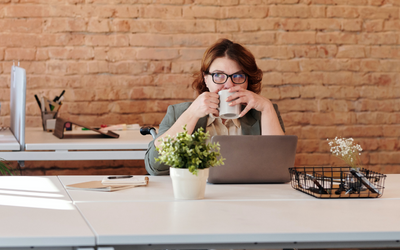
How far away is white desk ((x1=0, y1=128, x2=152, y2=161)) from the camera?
2.00 m

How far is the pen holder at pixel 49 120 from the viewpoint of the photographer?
8.34 ft

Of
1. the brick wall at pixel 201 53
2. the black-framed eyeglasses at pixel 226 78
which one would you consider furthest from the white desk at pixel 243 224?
the brick wall at pixel 201 53

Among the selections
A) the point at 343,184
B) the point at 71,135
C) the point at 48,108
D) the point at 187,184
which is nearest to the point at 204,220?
the point at 187,184

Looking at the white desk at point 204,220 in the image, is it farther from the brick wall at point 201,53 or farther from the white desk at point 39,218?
the brick wall at point 201,53

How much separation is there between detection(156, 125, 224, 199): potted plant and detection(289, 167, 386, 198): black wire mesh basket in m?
0.30

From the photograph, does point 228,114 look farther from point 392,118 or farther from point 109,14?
point 392,118

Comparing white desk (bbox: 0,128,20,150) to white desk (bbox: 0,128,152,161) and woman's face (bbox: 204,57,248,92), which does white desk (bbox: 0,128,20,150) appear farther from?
woman's face (bbox: 204,57,248,92)

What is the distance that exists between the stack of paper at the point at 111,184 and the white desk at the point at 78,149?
2.42 feet

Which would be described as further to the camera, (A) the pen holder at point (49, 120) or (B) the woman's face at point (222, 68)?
(A) the pen holder at point (49, 120)

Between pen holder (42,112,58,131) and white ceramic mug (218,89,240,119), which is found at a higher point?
white ceramic mug (218,89,240,119)

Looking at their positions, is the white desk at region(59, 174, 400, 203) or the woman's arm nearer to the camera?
the white desk at region(59, 174, 400, 203)

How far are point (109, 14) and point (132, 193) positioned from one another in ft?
6.67

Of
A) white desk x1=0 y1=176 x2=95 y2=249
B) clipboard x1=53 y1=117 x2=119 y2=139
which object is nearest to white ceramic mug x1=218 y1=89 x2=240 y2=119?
white desk x1=0 y1=176 x2=95 y2=249

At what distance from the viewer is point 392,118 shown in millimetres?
3199
